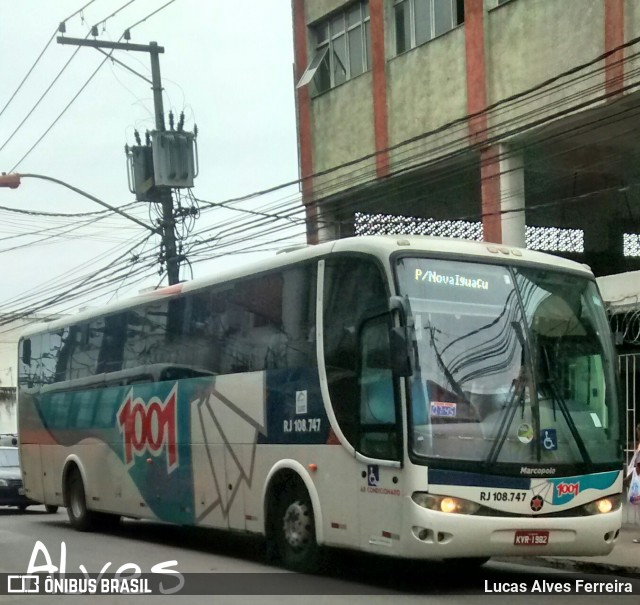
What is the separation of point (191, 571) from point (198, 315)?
344 cm

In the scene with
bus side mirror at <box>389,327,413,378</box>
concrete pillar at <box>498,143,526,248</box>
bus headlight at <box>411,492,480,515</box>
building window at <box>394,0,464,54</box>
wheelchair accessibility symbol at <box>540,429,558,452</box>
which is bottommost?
bus headlight at <box>411,492,480,515</box>

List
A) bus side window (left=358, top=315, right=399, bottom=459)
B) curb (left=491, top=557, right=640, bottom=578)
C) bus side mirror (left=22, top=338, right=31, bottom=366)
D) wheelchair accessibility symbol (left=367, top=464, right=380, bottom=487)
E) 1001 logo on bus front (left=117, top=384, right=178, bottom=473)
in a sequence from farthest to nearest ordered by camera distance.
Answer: bus side mirror (left=22, top=338, right=31, bottom=366)
1001 logo on bus front (left=117, top=384, right=178, bottom=473)
curb (left=491, top=557, right=640, bottom=578)
wheelchair accessibility symbol (left=367, top=464, right=380, bottom=487)
bus side window (left=358, top=315, right=399, bottom=459)

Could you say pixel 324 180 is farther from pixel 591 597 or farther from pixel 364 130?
pixel 591 597

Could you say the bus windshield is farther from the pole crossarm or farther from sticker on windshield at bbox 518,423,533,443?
the pole crossarm

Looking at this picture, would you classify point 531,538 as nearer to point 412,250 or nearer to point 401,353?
point 401,353

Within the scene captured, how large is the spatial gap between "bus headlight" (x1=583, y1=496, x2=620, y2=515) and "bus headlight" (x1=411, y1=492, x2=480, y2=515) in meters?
1.28

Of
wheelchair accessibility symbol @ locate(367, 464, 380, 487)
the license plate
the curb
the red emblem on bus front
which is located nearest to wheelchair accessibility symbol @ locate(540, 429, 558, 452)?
the red emblem on bus front

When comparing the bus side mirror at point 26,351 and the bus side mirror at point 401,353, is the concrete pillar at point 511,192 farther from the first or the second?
the bus side mirror at point 401,353

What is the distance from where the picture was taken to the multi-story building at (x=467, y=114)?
1839 cm

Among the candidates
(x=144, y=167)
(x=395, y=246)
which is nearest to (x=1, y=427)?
(x=144, y=167)

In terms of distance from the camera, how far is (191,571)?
1186 cm

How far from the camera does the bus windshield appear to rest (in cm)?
995

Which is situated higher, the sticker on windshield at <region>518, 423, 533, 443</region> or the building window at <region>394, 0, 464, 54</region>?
the building window at <region>394, 0, 464, 54</region>

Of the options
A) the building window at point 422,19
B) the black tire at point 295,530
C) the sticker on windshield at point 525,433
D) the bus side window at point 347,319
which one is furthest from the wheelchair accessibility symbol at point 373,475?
the building window at point 422,19
